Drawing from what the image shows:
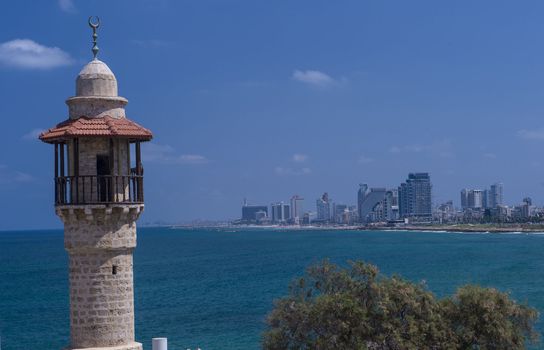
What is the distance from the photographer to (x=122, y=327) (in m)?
17.4

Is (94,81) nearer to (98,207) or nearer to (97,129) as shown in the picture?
(97,129)

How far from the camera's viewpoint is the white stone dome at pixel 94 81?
18125mm

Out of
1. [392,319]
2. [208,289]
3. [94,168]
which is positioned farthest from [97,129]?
[208,289]

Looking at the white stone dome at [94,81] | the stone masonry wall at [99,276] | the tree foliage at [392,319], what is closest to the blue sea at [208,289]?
the tree foliage at [392,319]

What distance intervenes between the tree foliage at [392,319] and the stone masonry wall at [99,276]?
534cm

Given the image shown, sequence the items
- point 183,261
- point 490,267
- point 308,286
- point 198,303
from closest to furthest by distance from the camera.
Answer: point 308,286
point 198,303
point 490,267
point 183,261

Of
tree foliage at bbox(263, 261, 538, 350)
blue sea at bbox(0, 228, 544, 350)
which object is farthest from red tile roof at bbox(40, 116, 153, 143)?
blue sea at bbox(0, 228, 544, 350)

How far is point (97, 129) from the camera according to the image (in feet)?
57.8

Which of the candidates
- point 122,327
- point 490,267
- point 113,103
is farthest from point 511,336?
point 490,267

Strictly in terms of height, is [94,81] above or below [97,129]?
above

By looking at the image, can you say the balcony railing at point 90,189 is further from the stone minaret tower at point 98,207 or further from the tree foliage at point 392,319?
the tree foliage at point 392,319

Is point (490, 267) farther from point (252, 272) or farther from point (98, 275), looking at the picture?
point (98, 275)

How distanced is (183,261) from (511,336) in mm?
106933

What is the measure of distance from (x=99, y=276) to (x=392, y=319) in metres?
8.15
